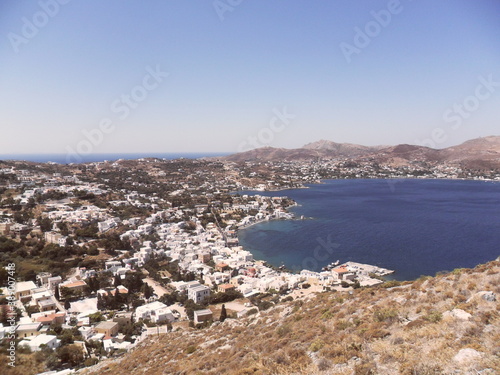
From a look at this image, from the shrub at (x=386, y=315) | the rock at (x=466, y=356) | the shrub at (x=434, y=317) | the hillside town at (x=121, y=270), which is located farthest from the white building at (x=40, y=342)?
the rock at (x=466, y=356)

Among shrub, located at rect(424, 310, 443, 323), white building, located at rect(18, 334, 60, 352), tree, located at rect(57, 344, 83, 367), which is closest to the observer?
shrub, located at rect(424, 310, 443, 323)

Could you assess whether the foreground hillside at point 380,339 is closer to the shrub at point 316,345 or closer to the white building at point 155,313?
the shrub at point 316,345

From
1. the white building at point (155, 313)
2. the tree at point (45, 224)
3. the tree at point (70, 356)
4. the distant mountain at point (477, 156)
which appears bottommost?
the white building at point (155, 313)

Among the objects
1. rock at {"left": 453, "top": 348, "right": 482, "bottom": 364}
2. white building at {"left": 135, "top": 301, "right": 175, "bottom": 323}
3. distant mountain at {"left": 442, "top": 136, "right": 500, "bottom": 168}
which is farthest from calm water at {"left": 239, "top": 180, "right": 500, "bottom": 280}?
distant mountain at {"left": 442, "top": 136, "right": 500, "bottom": 168}

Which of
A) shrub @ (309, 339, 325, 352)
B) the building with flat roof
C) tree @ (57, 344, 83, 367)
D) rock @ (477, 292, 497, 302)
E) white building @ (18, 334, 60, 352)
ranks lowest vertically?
the building with flat roof

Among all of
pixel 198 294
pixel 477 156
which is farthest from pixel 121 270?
pixel 477 156

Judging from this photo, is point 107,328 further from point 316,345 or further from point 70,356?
point 316,345

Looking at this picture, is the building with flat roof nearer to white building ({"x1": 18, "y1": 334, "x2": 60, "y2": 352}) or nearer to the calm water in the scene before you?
white building ({"x1": 18, "y1": 334, "x2": 60, "y2": 352})
